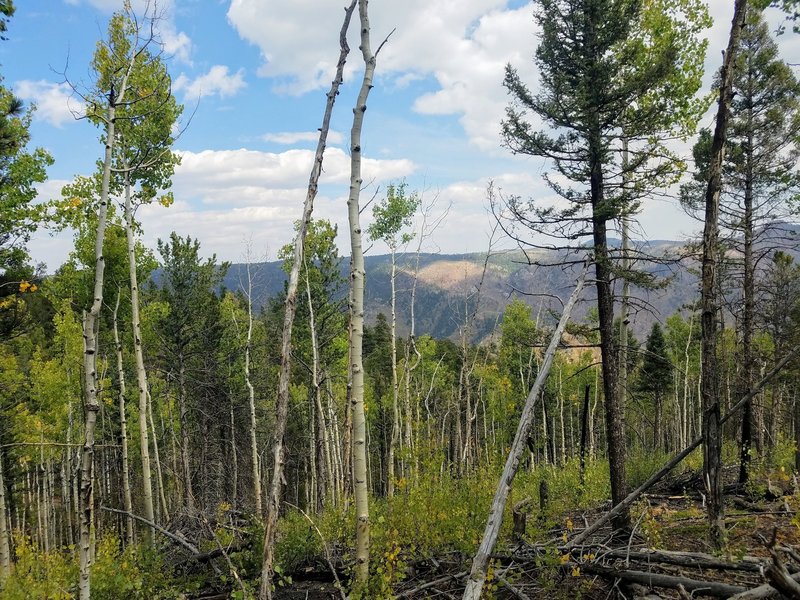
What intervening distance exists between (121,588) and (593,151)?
367 inches

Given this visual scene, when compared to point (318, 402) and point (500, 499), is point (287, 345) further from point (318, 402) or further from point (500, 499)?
point (318, 402)

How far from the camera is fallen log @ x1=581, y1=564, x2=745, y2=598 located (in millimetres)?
4055

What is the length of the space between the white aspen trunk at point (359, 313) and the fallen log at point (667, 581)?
2392 mm

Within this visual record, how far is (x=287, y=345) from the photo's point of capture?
419cm

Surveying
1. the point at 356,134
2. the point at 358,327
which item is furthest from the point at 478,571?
the point at 356,134

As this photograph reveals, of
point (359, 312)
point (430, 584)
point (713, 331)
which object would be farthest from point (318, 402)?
point (713, 331)

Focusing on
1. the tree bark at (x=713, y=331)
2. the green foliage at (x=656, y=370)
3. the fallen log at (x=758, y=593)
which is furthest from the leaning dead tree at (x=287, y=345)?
the green foliage at (x=656, y=370)

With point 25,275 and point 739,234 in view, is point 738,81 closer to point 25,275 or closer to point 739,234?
point 739,234

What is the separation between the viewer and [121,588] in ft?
19.0

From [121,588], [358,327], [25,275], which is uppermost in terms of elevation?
[25,275]

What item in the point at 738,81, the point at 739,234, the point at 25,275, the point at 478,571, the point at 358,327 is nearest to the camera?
the point at 478,571

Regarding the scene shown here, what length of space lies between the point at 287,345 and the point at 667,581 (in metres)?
4.03

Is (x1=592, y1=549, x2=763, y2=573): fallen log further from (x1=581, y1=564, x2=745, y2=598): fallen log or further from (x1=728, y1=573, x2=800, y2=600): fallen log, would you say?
(x1=728, y1=573, x2=800, y2=600): fallen log

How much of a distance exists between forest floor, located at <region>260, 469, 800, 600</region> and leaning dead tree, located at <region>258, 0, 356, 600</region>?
1.98 metres
